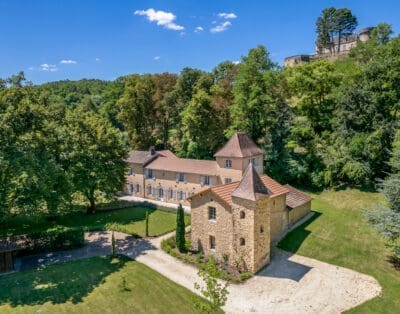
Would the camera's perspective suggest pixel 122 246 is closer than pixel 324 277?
No

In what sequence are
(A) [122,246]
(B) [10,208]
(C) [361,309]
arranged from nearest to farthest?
(C) [361,309], (B) [10,208], (A) [122,246]

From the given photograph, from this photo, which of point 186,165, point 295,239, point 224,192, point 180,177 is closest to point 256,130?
point 186,165

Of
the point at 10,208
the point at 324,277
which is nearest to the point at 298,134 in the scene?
the point at 324,277

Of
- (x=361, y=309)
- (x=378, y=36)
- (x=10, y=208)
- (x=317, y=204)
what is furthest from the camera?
(x=378, y=36)

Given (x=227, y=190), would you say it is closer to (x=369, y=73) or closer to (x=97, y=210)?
(x=97, y=210)

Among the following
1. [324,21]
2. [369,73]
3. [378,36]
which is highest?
[324,21]

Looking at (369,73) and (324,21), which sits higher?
(324,21)

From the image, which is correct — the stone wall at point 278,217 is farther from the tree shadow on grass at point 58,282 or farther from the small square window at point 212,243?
the tree shadow on grass at point 58,282
